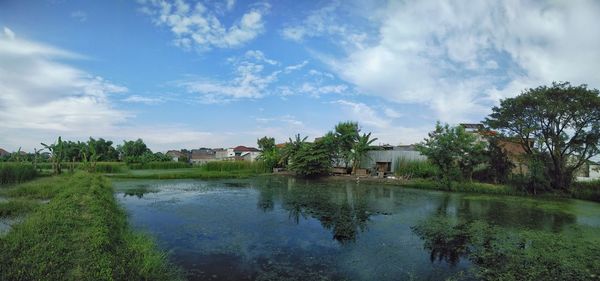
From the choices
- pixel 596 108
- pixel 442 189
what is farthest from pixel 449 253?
pixel 596 108

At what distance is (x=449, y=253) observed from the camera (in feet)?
23.0

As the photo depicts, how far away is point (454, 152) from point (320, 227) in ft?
42.0

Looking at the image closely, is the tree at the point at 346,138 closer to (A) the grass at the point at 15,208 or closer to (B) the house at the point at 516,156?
(B) the house at the point at 516,156

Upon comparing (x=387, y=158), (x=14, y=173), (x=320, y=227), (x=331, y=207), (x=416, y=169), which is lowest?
(x=320, y=227)

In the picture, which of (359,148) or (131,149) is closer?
(359,148)

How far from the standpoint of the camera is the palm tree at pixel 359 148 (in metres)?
25.2

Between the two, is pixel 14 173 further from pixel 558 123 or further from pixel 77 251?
pixel 558 123

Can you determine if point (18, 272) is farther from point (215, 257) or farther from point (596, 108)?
point (596, 108)

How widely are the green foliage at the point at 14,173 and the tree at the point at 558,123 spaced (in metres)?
26.5

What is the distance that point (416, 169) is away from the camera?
865 inches

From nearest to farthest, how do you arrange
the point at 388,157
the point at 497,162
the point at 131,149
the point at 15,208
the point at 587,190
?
1. the point at 15,208
2. the point at 587,190
3. the point at 497,162
4. the point at 388,157
5. the point at 131,149

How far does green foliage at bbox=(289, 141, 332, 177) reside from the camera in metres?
25.6

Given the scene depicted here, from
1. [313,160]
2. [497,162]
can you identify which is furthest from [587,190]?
[313,160]

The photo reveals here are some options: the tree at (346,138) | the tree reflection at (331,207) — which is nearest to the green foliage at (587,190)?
the tree reflection at (331,207)
